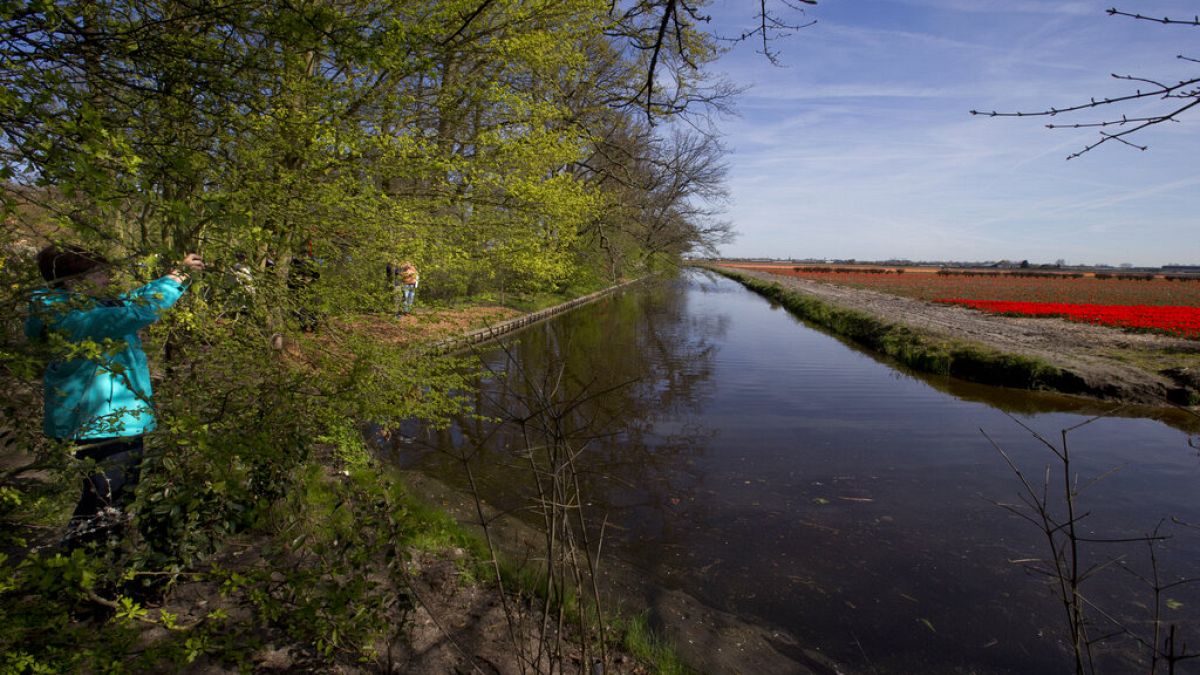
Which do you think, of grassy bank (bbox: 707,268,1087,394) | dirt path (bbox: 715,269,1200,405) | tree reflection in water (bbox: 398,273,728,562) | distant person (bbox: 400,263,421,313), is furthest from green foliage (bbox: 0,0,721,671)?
grassy bank (bbox: 707,268,1087,394)

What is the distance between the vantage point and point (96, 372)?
2.36 m

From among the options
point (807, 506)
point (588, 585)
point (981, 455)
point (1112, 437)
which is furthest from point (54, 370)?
point (1112, 437)

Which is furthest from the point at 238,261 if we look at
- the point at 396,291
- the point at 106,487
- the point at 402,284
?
the point at 402,284

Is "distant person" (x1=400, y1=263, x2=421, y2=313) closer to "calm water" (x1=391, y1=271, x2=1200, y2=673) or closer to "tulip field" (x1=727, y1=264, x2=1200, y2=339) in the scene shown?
"calm water" (x1=391, y1=271, x2=1200, y2=673)

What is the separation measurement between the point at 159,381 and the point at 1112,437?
12.4 meters

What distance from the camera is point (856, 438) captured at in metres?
8.65

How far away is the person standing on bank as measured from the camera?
210cm

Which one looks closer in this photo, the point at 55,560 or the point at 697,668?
the point at 55,560

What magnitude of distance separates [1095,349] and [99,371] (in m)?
19.6

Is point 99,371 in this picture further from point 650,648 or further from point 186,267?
point 650,648

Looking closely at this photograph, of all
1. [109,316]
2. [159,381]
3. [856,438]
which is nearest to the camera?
[109,316]

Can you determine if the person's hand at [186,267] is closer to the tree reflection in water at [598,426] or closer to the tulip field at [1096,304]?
the tree reflection in water at [598,426]

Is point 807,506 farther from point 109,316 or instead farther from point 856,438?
point 109,316

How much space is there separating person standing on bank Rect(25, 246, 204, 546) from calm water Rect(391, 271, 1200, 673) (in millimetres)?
1330
